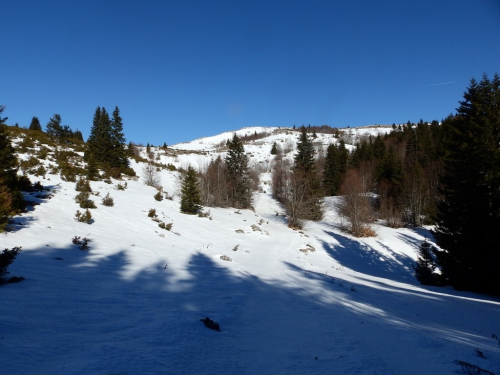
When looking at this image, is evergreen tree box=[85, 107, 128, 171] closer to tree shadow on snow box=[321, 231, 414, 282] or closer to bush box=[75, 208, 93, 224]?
bush box=[75, 208, 93, 224]

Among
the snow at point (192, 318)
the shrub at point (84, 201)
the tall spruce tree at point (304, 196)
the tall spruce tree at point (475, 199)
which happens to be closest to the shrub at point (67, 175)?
the shrub at point (84, 201)

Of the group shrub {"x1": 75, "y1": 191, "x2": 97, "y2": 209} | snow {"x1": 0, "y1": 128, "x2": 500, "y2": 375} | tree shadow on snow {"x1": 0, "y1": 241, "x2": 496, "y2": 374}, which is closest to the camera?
tree shadow on snow {"x1": 0, "y1": 241, "x2": 496, "y2": 374}

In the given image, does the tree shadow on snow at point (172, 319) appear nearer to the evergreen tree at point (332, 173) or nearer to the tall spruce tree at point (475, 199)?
the tall spruce tree at point (475, 199)

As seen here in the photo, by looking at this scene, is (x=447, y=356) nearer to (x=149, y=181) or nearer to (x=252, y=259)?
(x=252, y=259)

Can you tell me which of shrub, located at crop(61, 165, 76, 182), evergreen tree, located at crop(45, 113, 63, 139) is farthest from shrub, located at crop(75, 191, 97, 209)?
evergreen tree, located at crop(45, 113, 63, 139)

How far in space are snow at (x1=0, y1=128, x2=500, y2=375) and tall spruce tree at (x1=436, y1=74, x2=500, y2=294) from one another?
5.43m

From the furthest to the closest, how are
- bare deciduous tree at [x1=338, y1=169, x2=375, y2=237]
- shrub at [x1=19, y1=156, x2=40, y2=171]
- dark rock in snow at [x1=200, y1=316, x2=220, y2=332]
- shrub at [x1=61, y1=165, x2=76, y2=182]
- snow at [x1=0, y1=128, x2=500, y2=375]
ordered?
bare deciduous tree at [x1=338, y1=169, x2=375, y2=237] < shrub at [x1=61, y1=165, x2=76, y2=182] < shrub at [x1=19, y1=156, x2=40, y2=171] < dark rock in snow at [x1=200, y1=316, x2=220, y2=332] < snow at [x1=0, y1=128, x2=500, y2=375]

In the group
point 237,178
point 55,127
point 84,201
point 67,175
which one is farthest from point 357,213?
point 55,127

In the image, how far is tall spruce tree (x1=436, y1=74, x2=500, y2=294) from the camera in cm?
1100

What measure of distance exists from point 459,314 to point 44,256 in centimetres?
1039

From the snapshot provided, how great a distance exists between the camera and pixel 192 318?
441 centimetres

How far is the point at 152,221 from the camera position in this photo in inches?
621

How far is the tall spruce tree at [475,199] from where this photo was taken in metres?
11.0

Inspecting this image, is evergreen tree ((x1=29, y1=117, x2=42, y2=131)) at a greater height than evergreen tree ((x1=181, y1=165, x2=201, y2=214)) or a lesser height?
greater
